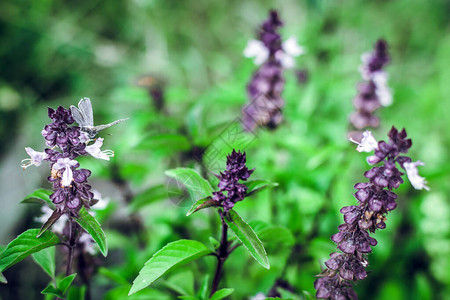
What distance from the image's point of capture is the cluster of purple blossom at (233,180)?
1301 mm

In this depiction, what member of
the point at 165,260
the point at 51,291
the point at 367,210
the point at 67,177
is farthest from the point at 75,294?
the point at 367,210

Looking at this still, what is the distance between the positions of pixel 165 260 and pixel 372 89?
1780mm

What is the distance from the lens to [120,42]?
16.3 feet

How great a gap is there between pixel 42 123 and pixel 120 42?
67.7 inches

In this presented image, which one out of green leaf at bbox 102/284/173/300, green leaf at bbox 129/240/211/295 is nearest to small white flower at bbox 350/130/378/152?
green leaf at bbox 129/240/211/295

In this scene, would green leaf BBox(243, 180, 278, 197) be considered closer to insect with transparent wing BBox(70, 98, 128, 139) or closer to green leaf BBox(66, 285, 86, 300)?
insect with transparent wing BBox(70, 98, 128, 139)

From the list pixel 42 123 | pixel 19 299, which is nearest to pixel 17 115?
pixel 42 123

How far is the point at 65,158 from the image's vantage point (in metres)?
1.21

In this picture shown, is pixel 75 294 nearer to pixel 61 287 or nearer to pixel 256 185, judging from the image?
pixel 61 287

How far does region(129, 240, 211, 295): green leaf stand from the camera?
1.23 m

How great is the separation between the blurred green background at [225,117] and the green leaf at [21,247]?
61 centimetres

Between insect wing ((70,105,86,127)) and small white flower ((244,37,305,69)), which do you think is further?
small white flower ((244,37,305,69))

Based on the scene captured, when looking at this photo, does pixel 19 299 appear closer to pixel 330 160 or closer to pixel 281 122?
pixel 281 122

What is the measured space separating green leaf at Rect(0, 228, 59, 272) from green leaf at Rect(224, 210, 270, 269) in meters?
0.66
